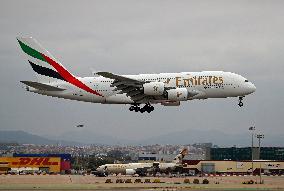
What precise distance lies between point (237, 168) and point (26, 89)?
103 m

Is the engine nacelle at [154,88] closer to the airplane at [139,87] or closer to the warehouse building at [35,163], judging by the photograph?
the airplane at [139,87]

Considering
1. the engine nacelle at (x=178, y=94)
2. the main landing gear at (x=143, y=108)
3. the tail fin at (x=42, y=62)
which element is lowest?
the main landing gear at (x=143, y=108)

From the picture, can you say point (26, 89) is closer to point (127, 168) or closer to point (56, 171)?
point (127, 168)

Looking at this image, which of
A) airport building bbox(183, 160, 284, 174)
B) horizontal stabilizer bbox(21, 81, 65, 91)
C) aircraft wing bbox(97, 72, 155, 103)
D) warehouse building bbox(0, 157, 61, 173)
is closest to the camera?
aircraft wing bbox(97, 72, 155, 103)

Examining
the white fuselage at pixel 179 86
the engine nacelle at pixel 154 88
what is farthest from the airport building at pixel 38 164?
the engine nacelle at pixel 154 88

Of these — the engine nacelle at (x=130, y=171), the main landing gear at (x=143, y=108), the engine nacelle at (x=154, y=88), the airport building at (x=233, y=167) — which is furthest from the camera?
the airport building at (x=233, y=167)

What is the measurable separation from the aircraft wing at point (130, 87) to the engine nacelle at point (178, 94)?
3417mm

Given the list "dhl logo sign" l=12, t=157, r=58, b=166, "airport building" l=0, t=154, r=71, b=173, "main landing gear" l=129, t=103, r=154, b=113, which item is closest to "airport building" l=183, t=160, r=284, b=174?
"airport building" l=0, t=154, r=71, b=173

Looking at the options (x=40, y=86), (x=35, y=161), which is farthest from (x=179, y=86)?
(x=35, y=161)

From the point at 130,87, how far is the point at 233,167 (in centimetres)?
9901

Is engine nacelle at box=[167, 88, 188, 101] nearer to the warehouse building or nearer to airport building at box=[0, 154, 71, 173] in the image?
airport building at box=[0, 154, 71, 173]

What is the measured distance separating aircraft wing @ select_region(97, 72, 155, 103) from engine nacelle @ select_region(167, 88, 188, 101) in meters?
3.42

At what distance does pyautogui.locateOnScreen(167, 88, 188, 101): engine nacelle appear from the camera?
298 ft

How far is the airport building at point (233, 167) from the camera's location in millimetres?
180875
